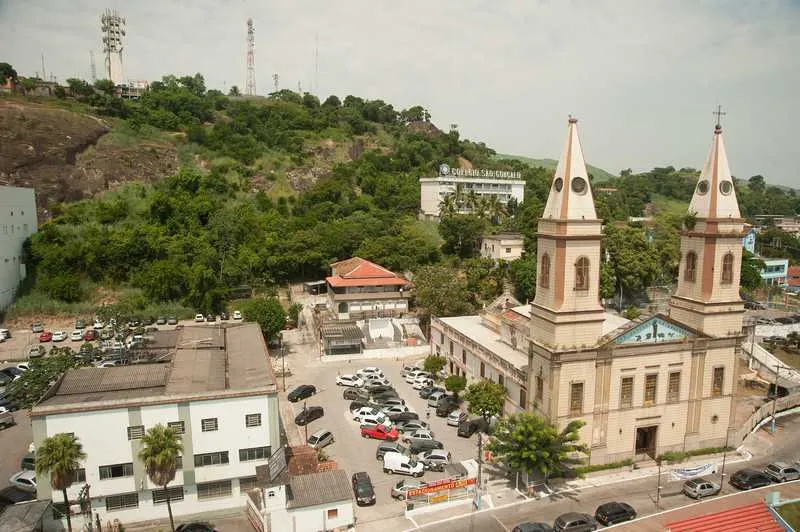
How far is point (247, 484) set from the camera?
26078mm

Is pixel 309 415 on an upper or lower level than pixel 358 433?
upper

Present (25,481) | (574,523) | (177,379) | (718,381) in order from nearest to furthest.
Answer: (574,523) < (25,481) < (177,379) < (718,381)

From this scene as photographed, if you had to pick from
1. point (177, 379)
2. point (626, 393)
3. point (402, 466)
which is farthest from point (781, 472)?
point (177, 379)

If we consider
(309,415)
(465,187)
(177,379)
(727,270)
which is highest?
(465,187)

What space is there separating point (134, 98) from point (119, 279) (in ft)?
240

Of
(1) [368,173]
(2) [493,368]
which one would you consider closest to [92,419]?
(2) [493,368]

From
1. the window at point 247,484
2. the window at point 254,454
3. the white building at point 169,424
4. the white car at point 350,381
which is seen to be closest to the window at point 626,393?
the white building at point 169,424

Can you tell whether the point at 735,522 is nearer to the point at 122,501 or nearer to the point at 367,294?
the point at 122,501

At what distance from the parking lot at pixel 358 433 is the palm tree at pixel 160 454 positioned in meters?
8.80

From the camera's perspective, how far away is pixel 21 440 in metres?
32.6

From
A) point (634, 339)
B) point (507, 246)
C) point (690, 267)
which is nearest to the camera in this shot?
point (634, 339)

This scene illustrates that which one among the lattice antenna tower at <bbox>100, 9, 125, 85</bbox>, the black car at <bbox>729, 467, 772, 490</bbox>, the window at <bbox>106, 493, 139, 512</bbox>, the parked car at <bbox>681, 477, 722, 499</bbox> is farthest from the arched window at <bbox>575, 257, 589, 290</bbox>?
the lattice antenna tower at <bbox>100, 9, 125, 85</bbox>

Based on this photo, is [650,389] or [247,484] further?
[650,389]

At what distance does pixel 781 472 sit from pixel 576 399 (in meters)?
11.9
